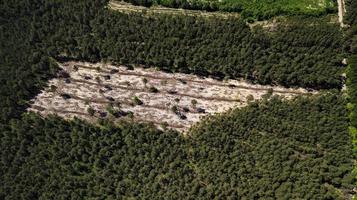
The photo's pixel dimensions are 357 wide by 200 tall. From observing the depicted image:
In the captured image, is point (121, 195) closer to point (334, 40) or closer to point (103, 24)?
point (103, 24)

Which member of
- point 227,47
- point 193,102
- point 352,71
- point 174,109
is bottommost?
point 174,109

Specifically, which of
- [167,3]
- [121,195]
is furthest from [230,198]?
[167,3]

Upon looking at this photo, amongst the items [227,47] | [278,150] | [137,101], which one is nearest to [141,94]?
[137,101]

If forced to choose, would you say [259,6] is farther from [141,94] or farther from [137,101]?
[137,101]

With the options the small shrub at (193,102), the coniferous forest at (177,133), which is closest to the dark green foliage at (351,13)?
the coniferous forest at (177,133)

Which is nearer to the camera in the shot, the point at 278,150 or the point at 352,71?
the point at 278,150

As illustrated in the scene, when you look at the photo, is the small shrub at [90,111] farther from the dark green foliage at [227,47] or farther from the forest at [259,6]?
the forest at [259,6]

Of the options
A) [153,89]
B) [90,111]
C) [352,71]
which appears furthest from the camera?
[153,89]

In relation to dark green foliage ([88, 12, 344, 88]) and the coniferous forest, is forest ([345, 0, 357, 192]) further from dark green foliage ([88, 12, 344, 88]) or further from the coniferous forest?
dark green foliage ([88, 12, 344, 88])
